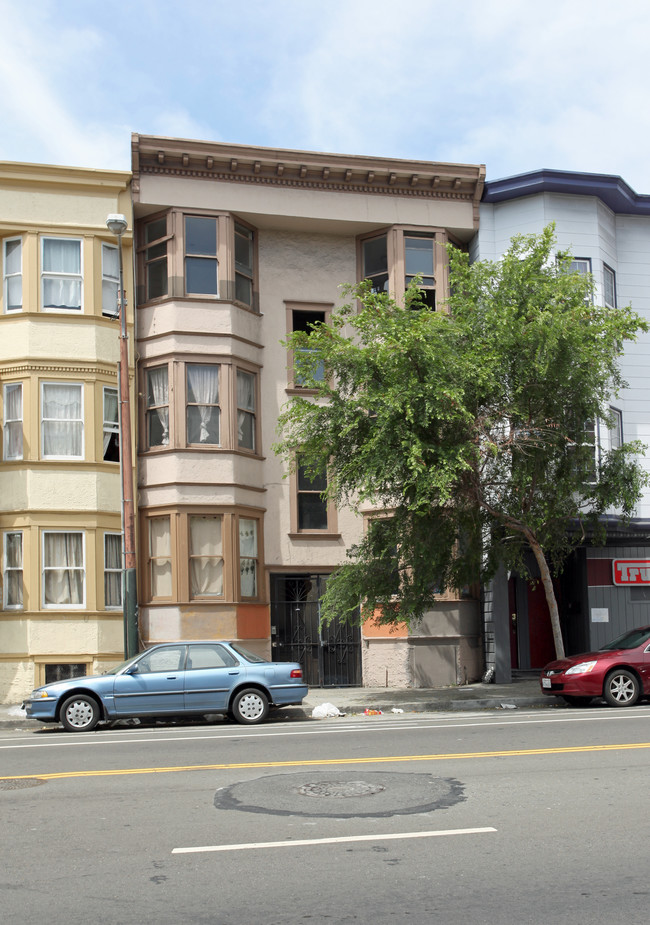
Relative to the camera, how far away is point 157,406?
22.4 metres

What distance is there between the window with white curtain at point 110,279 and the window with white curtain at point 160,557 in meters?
4.71

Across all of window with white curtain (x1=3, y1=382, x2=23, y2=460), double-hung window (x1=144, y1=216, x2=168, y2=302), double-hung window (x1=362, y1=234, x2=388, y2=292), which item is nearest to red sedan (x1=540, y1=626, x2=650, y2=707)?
double-hung window (x1=362, y1=234, x2=388, y2=292)

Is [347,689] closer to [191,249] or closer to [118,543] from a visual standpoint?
[118,543]

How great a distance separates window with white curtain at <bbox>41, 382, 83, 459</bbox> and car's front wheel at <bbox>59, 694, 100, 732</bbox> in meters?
7.25

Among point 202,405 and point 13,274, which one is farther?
point 202,405

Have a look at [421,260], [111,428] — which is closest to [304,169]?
[421,260]

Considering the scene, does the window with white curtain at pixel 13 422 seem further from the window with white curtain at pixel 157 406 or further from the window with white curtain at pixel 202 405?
the window with white curtain at pixel 202 405

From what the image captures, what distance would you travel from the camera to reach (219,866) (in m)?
6.25

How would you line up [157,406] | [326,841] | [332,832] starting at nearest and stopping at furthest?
[326,841], [332,832], [157,406]

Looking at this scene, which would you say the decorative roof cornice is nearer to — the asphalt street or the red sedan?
the red sedan

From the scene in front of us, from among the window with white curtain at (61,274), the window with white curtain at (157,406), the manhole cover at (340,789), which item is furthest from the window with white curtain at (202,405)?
the manhole cover at (340,789)

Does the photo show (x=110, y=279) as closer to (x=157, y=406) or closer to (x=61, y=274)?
(x=61, y=274)

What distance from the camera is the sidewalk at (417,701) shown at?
1773 centimetres

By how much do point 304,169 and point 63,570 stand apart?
34.1 ft
